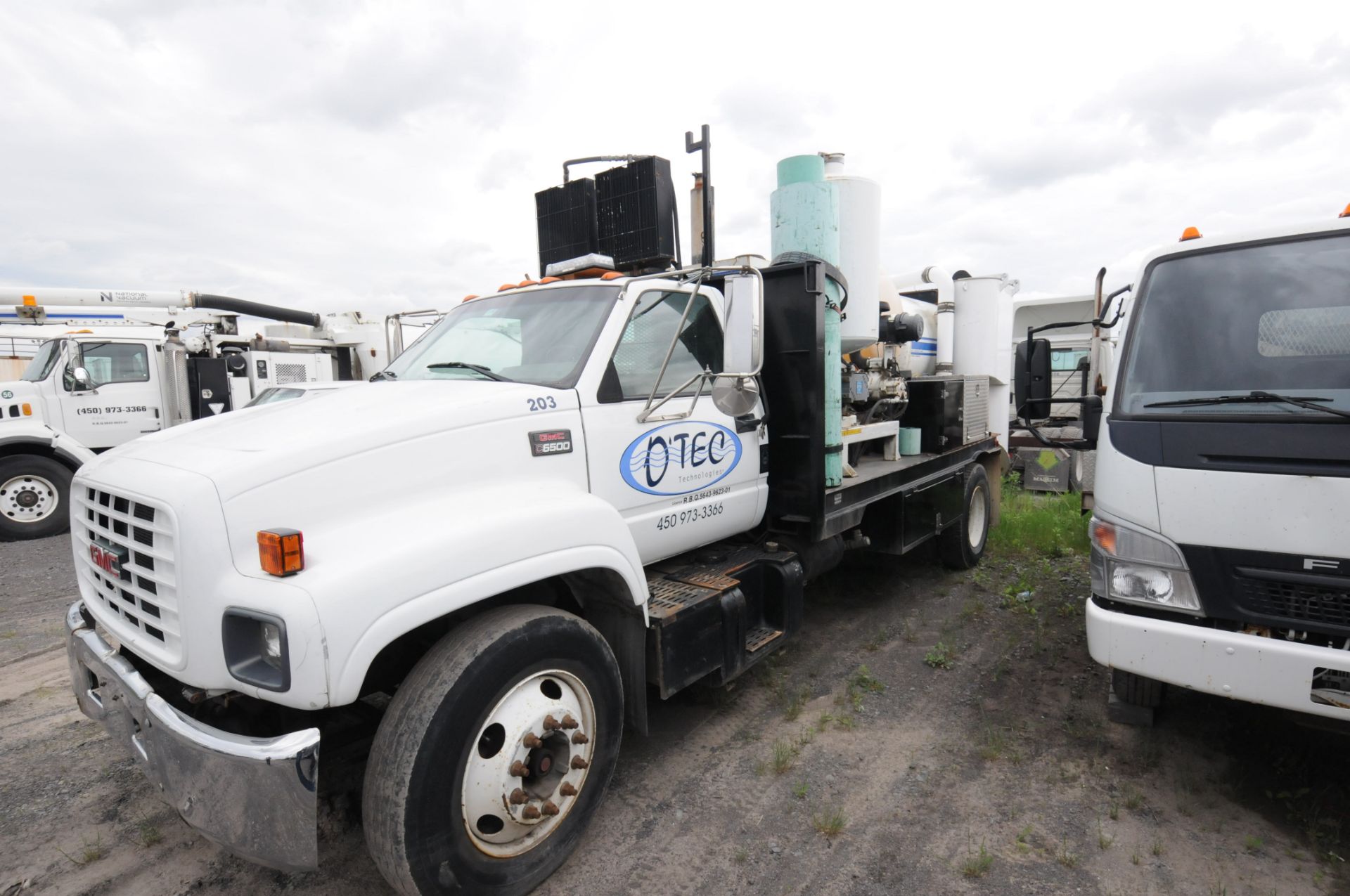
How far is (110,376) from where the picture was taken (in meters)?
9.77

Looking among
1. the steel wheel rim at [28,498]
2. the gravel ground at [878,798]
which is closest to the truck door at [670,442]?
the gravel ground at [878,798]

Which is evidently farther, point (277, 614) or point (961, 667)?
point (961, 667)

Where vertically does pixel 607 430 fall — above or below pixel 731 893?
above

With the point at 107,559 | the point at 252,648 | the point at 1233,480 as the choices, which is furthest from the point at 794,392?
the point at 107,559

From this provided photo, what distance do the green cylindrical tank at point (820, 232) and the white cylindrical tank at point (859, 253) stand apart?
2.69 ft

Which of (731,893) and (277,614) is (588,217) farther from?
(731,893)

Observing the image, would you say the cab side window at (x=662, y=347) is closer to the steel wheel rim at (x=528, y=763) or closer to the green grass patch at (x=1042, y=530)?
the steel wheel rim at (x=528, y=763)

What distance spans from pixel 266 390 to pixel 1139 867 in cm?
1230

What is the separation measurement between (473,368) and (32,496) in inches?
346

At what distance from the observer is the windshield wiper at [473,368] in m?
3.11

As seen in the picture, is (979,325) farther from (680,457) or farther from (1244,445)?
(680,457)

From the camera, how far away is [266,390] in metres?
11.4

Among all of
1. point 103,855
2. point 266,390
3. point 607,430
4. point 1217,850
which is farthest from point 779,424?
point 266,390

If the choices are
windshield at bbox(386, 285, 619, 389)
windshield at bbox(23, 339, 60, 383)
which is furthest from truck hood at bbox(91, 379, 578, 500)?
windshield at bbox(23, 339, 60, 383)
